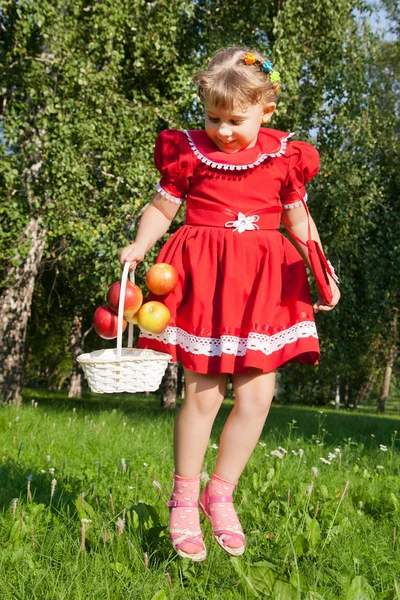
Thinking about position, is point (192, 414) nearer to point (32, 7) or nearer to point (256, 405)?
point (256, 405)

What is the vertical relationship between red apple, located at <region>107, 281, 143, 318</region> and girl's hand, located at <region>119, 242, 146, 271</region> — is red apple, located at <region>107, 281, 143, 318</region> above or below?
below

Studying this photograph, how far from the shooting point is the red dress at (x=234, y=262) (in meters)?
2.62

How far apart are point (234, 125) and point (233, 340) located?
2.99 ft

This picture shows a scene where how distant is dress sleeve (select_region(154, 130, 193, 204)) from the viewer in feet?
9.35

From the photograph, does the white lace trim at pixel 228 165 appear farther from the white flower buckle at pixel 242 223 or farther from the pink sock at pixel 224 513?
the pink sock at pixel 224 513

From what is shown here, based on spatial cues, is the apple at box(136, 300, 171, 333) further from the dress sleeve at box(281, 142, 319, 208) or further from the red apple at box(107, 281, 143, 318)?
the dress sleeve at box(281, 142, 319, 208)

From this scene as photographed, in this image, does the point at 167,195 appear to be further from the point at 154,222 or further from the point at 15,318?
the point at 15,318

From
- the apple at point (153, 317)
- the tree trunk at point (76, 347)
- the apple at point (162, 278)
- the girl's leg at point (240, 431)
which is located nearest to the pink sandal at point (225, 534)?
the girl's leg at point (240, 431)

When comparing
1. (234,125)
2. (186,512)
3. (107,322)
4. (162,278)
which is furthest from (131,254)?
(186,512)

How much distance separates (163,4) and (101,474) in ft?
25.6

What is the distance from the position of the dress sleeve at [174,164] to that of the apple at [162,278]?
1.48ft

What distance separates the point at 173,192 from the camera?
9.55 ft

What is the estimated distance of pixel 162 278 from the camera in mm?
2586

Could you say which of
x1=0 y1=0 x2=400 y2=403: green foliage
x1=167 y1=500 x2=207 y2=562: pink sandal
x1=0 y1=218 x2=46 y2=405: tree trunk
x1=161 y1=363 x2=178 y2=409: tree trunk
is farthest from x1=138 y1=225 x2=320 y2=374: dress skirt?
x1=161 y1=363 x2=178 y2=409: tree trunk
